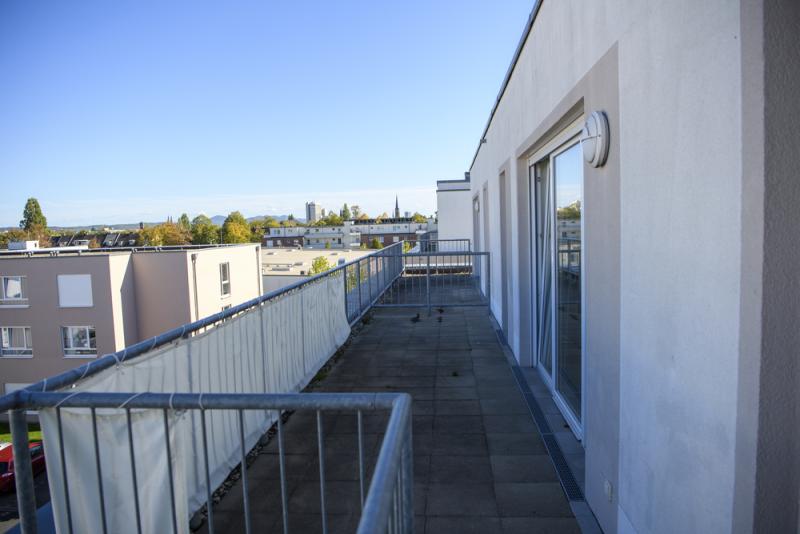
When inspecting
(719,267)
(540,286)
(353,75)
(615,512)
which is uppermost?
(353,75)

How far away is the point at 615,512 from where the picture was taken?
2.68 metres

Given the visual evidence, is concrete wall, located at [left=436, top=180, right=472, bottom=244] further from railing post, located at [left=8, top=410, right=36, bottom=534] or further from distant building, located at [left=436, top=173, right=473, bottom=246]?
railing post, located at [left=8, top=410, right=36, bottom=534]

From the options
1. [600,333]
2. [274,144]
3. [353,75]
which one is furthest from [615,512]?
[274,144]

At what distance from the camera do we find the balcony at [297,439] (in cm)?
184

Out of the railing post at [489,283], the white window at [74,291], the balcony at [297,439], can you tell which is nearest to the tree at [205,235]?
the white window at [74,291]

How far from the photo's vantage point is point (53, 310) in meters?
25.4

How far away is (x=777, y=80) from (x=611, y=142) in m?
1.32

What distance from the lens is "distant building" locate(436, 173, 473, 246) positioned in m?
23.4

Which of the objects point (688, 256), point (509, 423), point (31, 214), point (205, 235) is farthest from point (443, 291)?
point (31, 214)

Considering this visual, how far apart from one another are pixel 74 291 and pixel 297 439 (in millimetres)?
26209

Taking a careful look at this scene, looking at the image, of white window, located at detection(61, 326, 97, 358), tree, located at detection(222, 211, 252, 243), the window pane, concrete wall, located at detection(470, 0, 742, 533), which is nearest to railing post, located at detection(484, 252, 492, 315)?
the window pane

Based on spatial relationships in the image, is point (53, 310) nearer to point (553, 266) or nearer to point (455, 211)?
point (455, 211)

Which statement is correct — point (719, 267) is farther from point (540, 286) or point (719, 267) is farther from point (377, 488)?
point (540, 286)

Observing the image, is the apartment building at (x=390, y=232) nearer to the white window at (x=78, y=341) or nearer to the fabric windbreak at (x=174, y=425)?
the white window at (x=78, y=341)
